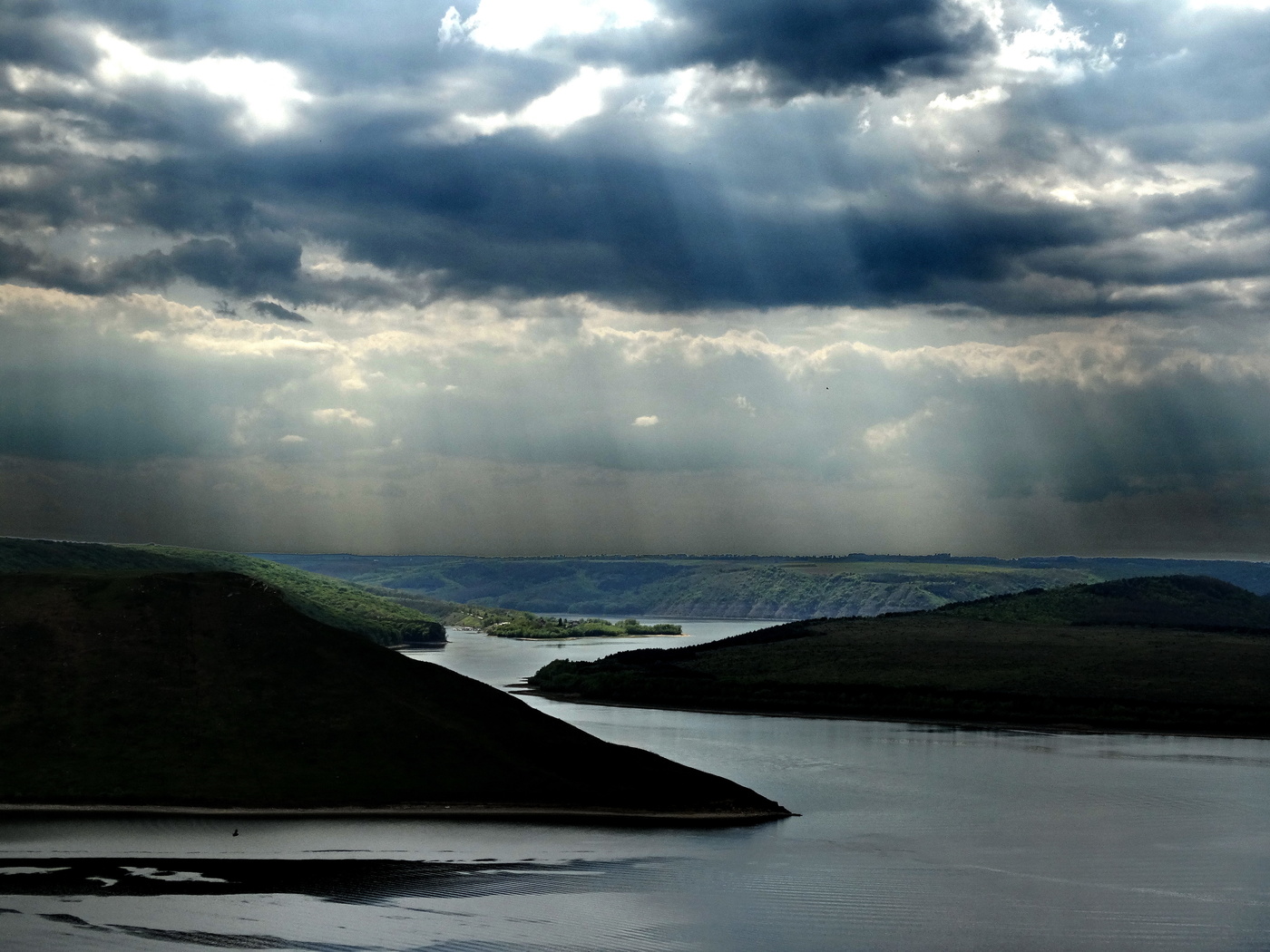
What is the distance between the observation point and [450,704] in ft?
282

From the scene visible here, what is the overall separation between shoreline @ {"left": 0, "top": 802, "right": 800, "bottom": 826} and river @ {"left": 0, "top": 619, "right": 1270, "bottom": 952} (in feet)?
5.54

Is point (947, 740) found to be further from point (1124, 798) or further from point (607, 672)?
point (607, 672)

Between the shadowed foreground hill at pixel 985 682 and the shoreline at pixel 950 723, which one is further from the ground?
the shadowed foreground hill at pixel 985 682

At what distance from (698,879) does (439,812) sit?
20.1m

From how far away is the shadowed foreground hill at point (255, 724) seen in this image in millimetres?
74875

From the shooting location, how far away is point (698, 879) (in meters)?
59.8

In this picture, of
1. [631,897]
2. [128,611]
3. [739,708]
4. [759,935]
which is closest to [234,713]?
[128,611]

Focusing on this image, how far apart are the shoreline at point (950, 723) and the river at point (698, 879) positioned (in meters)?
44.6

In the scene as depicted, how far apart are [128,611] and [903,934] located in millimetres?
58761

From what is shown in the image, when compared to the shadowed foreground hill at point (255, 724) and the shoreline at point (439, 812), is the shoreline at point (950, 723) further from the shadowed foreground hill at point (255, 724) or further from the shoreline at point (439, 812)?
the shoreline at point (439, 812)

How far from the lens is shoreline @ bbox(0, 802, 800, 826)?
235ft

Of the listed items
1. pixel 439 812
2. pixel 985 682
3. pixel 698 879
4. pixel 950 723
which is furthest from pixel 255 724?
pixel 985 682

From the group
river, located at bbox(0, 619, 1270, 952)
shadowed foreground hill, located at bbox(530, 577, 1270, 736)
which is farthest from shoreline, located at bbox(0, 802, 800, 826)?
shadowed foreground hill, located at bbox(530, 577, 1270, 736)

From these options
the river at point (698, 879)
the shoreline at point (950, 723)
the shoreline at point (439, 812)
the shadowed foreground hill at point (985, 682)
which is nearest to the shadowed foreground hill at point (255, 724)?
the shoreline at point (439, 812)
